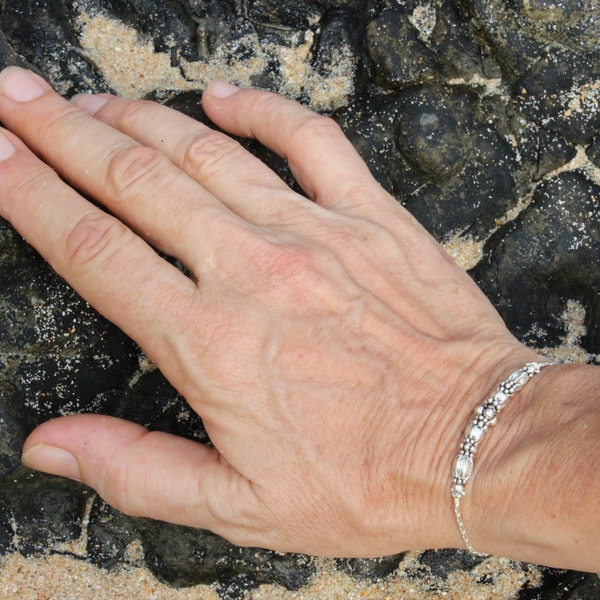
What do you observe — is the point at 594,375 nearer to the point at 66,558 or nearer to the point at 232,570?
the point at 232,570

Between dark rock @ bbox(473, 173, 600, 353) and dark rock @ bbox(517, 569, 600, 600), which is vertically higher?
dark rock @ bbox(473, 173, 600, 353)

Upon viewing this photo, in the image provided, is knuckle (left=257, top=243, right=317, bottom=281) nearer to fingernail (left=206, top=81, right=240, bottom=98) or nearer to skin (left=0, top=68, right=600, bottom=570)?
skin (left=0, top=68, right=600, bottom=570)

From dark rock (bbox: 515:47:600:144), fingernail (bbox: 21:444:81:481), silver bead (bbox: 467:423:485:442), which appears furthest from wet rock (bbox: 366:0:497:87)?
fingernail (bbox: 21:444:81:481)

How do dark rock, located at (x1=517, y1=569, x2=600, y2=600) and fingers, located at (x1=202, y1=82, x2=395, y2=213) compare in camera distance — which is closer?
fingers, located at (x1=202, y1=82, x2=395, y2=213)

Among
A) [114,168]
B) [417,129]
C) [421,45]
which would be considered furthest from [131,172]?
[421,45]

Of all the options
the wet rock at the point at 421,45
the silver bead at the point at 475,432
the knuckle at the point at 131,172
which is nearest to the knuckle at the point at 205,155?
the knuckle at the point at 131,172

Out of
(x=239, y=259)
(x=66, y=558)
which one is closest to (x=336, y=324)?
(x=239, y=259)
